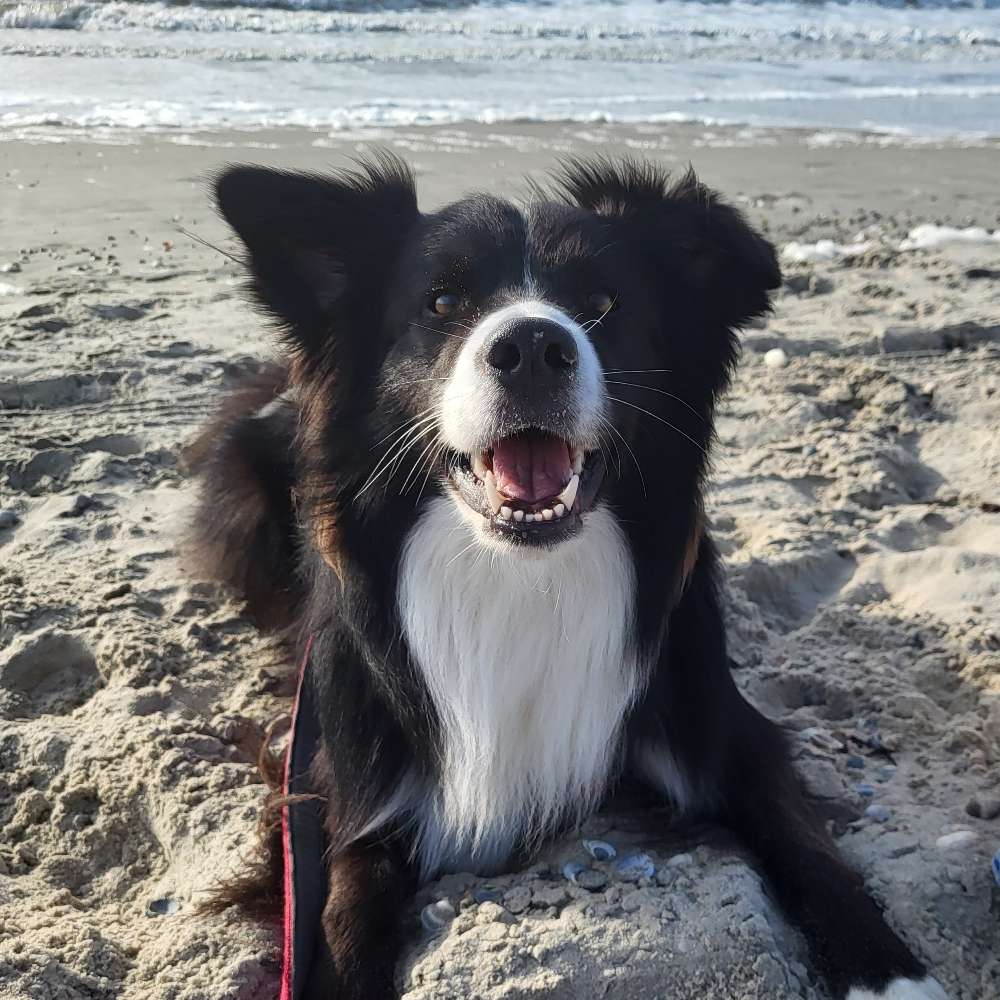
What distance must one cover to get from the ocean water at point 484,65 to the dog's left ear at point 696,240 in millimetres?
8661

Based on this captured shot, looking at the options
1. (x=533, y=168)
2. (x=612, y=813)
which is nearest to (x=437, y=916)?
(x=612, y=813)

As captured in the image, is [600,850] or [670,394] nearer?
[600,850]

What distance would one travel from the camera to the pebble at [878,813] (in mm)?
2664

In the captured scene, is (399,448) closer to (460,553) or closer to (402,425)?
(402,425)

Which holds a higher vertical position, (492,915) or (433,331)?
(433,331)

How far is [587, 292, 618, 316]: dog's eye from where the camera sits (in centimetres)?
254

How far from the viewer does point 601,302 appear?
8.38ft

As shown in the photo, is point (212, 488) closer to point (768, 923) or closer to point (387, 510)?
point (387, 510)

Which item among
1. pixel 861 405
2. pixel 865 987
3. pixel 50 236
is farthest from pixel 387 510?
pixel 50 236

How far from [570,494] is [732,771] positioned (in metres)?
0.81

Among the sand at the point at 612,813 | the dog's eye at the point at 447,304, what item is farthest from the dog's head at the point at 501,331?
the sand at the point at 612,813

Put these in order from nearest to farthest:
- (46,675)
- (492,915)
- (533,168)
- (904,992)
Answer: (904,992) < (492,915) < (46,675) < (533,168)

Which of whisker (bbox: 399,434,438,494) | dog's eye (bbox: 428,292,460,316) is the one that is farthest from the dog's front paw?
dog's eye (bbox: 428,292,460,316)

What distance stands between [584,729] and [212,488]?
1.85 meters
